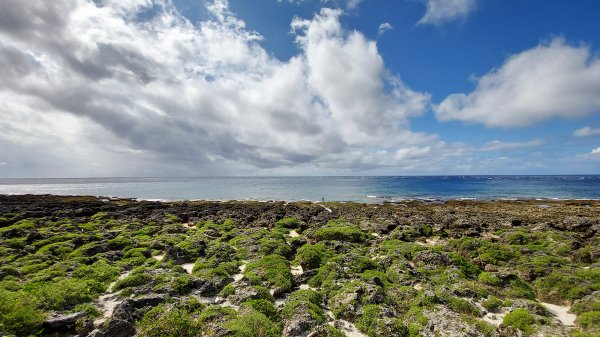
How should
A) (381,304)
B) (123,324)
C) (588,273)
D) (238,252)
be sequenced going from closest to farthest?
(123,324)
(381,304)
(588,273)
(238,252)

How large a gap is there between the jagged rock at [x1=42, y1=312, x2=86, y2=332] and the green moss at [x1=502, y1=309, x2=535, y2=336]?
16557 mm

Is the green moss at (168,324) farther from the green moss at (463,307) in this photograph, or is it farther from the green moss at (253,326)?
the green moss at (463,307)

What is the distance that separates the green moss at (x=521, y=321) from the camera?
32.8 ft

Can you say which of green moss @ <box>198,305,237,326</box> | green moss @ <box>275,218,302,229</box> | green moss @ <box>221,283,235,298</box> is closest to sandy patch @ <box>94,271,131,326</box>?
green moss @ <box>198,305,237,326</box>

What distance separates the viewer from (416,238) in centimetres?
2566

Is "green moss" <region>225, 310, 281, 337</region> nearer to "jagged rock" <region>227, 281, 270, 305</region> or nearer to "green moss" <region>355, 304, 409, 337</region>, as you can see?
"jagged rock" <region>227, 281, 270, 305</region>

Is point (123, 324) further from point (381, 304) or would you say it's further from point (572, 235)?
point (572, 235)

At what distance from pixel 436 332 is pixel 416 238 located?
55.7ft

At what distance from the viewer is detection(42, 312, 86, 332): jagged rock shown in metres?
9.75

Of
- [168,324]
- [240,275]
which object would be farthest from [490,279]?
[168,324]

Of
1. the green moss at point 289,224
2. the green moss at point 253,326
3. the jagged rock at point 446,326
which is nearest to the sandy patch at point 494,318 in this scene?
the jagged rock at point 446,326

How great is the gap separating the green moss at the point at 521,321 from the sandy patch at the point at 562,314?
5.65ft

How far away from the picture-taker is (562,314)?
38.4ft

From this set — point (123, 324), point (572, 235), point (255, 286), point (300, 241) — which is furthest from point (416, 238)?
point (123, 324)
